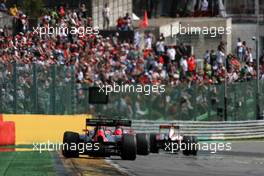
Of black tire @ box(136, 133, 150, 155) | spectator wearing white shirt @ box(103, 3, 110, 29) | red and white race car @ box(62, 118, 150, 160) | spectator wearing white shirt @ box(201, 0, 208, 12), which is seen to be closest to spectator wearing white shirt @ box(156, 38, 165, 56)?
spectator wearing white shirt @ box(103, 3, 110, 29)

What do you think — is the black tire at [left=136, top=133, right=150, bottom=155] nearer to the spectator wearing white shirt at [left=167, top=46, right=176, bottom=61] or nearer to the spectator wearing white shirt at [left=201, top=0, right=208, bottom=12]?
the spectator wearing white shirt at [left=167, top=46, right=176, bottom=61]

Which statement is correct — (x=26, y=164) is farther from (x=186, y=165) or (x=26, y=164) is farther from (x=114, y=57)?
(x=114, y=57)

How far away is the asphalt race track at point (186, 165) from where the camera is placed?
2084 centimetres

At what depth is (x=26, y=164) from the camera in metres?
21.2

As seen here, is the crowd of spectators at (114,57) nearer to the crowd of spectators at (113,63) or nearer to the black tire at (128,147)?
the crowd of spectators at (113,63)

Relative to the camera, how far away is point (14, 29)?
1417 inches

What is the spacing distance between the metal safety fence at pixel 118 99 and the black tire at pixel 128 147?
851 cm

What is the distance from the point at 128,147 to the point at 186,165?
2.23 metres

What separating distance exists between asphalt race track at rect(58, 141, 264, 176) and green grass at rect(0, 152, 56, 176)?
26.7 inches

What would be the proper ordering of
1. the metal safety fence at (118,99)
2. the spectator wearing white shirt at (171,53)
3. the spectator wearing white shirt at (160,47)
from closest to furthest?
the metal safety fence at (118,99) → the spectator wearing white shirt at (171,53) → the spectator wearing white shirt at (160,47)

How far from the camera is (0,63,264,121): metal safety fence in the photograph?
30.1 metres

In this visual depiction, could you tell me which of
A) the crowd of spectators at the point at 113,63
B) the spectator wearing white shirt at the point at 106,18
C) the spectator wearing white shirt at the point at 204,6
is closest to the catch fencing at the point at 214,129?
the crowd of spectators at the point at 113,63

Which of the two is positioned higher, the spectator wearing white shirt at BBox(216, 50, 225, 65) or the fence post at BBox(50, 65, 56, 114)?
the spectator wearing white shirt at BBox(216, 50, 225, 65)

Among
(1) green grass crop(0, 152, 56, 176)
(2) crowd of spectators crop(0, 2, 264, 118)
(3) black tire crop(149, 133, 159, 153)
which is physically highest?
(2) crowd of spectators crop(0, 2, 264, 118)
